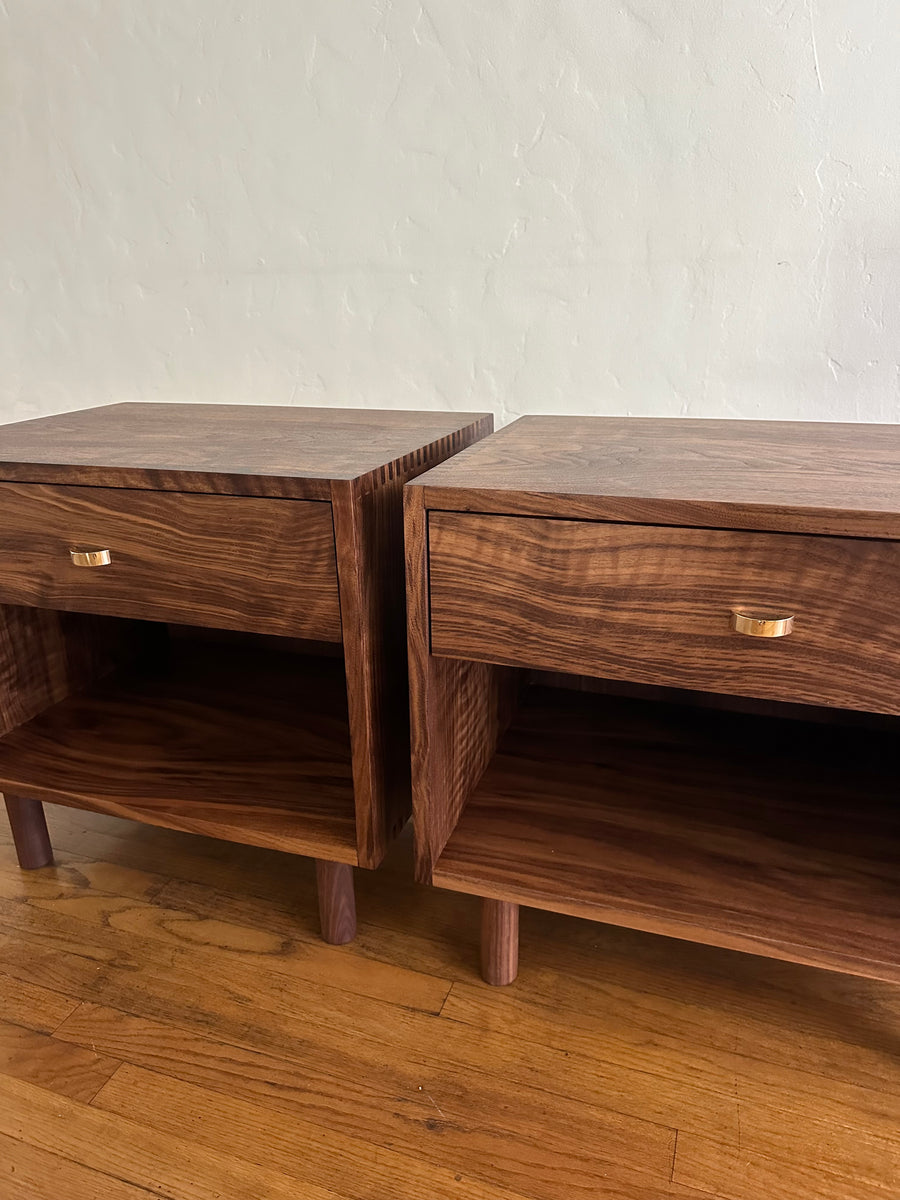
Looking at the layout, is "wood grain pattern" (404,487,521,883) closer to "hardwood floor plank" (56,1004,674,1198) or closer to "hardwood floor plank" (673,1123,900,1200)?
"hardwood floor plank" (56,1004,674,1198)

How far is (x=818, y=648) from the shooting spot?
654 mm

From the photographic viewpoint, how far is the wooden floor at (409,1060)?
71 centimetres

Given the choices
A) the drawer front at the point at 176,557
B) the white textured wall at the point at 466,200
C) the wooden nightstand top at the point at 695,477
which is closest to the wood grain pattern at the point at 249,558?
the drawer front at the point at 176,557

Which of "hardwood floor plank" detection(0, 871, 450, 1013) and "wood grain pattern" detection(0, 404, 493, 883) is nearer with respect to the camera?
"wood grain pattern" detection(0, 404, 493, 883)

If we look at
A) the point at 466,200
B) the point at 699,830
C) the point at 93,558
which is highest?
the point at 466,200

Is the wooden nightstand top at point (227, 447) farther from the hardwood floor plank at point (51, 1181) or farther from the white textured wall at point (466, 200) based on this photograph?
the hardwood floor plank at point (51, 1181)

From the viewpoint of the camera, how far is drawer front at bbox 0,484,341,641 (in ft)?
2.57

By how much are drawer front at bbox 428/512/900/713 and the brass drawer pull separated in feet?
1.12

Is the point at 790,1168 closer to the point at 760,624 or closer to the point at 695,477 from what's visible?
the point at 760,624

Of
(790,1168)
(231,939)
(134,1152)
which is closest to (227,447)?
(231,939)

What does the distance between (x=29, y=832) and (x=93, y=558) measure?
1.41 ft

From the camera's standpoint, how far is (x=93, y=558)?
86 centimetres

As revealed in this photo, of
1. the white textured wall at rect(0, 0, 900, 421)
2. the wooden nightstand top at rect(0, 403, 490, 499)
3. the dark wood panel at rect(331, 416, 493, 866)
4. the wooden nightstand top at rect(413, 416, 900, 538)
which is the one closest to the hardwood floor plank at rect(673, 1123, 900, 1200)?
the dark wood panel at rect(331, 416, 493, 866)

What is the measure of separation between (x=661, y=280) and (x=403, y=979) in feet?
2.79
